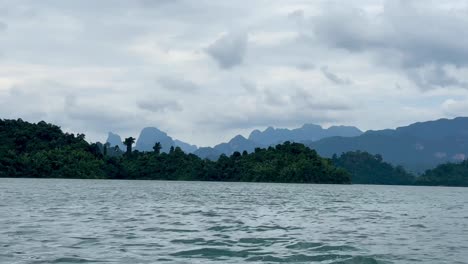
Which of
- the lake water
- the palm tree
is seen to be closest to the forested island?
the palm tree

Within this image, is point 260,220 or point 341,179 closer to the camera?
A: point 260,220

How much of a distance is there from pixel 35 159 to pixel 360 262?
141908 millimetres

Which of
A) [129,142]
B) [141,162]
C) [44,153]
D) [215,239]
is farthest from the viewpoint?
[129,142]

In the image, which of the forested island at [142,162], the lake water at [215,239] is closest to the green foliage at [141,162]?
the forested island at [142,162]

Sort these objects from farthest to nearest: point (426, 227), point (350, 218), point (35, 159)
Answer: point (35, 159)
point (350, 218)
point (426, 227)

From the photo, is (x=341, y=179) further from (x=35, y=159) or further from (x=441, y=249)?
(x=441, y=249)

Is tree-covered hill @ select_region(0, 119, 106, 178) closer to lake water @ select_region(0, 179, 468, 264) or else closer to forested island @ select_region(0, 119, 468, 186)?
forested island @ select_region(0, 119, 468, 186)

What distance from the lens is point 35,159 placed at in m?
152

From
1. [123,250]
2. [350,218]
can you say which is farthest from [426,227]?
[123,250]

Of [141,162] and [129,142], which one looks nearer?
[141,162]

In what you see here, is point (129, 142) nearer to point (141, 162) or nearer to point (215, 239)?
point (141, 162)

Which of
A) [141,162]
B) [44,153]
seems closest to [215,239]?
[44,153]

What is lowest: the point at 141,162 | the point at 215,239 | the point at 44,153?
the point at 215,239

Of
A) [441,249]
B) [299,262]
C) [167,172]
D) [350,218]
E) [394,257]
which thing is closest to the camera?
[299,262]
